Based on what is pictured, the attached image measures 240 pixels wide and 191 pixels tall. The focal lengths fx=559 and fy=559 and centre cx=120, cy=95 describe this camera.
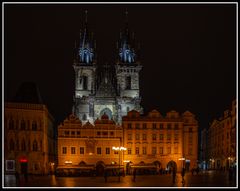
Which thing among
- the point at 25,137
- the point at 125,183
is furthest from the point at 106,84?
the point at 125,183

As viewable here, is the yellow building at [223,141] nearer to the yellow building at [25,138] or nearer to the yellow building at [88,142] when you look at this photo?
the yellow building at [88,142]

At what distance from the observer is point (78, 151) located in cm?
8850

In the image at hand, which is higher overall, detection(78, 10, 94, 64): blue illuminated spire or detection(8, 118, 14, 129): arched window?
detection(78, 10, 94, 64): blue illuminated spire

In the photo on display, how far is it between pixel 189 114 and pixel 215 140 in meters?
15.0

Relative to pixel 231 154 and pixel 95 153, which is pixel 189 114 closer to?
pixel 231 154

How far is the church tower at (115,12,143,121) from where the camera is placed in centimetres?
10425

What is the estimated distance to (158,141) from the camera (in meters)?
91.7

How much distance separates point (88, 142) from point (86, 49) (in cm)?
2822

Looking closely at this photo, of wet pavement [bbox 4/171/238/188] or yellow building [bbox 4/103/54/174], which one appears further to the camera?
yellow building [bbox 4/103/54/174]

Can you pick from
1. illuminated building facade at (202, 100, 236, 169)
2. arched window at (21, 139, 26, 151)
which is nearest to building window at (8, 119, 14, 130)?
arched window at (21, 139, 26, 151)

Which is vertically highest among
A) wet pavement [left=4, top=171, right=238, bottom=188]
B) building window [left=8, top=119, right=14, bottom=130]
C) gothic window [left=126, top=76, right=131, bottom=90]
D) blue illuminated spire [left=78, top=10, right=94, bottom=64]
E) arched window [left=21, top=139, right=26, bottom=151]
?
blue illuminated spire [left=78, top=10, right=94, bottom=64]

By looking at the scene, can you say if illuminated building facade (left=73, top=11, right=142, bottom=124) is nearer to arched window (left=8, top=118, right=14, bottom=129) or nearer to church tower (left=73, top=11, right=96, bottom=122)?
church tower (left=73, top=11, right=96, bottom=122)

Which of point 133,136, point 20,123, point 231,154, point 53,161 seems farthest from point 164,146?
point 20,123

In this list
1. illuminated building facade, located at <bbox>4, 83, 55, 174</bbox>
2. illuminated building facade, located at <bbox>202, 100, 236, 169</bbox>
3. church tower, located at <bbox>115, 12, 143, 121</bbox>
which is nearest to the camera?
illuminated building facade, located at <bbox>4, 83, 55, 174</bbox>
